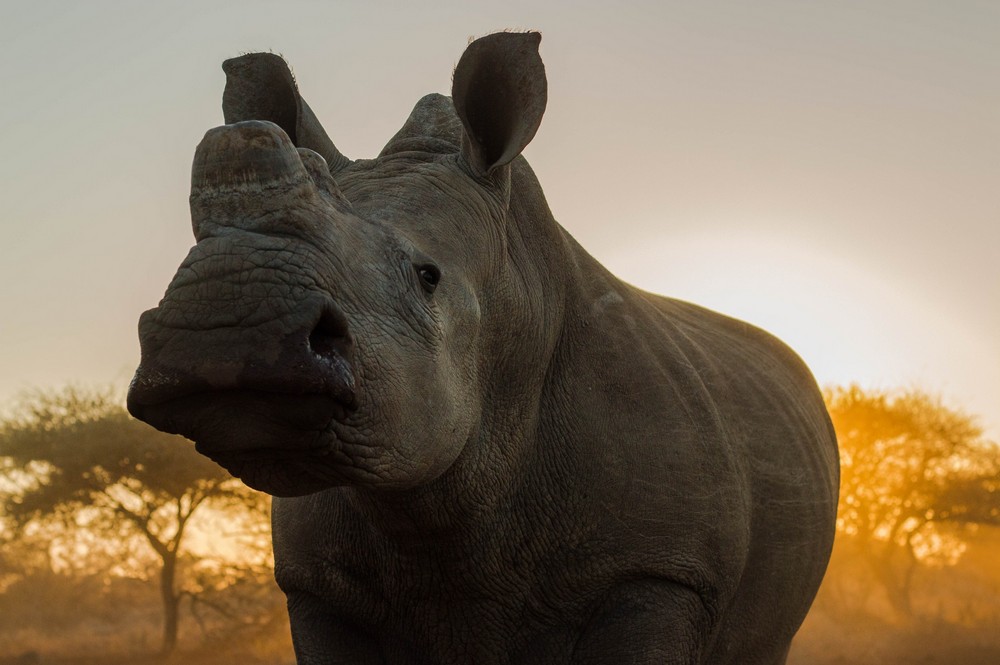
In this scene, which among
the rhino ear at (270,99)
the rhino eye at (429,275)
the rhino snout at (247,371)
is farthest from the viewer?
the rhino ear at (270,99)

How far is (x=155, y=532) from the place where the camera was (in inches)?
755

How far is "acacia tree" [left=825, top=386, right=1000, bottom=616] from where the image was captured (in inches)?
912

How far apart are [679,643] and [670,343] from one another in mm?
980

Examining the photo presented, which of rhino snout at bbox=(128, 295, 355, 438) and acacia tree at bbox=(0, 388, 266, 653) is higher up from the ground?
acacia tree at bbox=(0, 388, 266, 653)

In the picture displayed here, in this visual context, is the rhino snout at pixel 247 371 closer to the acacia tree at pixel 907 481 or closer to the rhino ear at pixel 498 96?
the rhino ear at pixel 498 96

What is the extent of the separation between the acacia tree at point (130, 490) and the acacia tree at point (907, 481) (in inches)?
429

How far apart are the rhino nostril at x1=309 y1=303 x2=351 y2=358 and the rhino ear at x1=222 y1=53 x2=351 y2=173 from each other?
4.29ft

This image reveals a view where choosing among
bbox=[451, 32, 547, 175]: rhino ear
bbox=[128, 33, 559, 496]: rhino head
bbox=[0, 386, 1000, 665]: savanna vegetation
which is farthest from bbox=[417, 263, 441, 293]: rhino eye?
bbox=[0, 386, 1000, 665]: savanna vegetation

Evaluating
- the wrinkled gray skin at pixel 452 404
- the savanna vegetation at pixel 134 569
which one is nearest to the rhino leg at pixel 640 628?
the wrinkled gray skin at pixel 452 404

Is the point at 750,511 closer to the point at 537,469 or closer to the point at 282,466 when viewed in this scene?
the point at 537,469

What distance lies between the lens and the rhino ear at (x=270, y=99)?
370 centimetres

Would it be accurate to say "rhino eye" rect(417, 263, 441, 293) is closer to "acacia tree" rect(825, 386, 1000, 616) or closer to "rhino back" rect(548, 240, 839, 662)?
"rhino back" rect(548, 240, 839, 662)

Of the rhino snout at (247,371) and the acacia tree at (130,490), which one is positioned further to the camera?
the acacia tree at (130,490)

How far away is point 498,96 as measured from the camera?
3.36m
